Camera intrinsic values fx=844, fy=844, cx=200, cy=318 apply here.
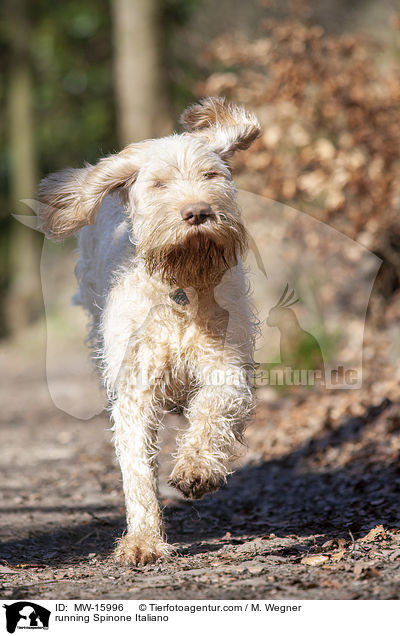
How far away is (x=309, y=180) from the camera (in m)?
8.40

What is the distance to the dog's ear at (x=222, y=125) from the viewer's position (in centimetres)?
445

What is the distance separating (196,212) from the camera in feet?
12.1

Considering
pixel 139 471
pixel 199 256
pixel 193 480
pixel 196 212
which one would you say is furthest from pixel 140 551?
pixel 196 212

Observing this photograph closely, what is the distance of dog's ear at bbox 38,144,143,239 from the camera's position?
423 cm

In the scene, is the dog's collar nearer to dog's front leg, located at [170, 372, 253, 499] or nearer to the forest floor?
dog's front leg, located at [170, 372, 253, 499]

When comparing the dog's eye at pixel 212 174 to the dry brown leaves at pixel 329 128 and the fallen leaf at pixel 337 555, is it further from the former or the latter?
the dry brown leaves at pixel 329 128

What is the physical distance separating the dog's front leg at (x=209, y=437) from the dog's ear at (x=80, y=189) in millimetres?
1104

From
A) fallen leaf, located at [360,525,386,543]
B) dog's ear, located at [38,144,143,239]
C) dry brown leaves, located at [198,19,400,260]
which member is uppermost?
dry brown leaves, located at [198,19,400,260]

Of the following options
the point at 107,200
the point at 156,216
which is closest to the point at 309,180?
the point at 107,200

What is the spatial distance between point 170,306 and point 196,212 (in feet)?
1.99

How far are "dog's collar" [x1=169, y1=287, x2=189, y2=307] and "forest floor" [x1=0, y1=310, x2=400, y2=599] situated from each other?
1.23 meters
